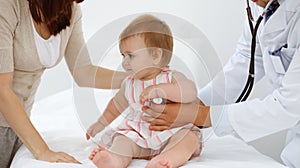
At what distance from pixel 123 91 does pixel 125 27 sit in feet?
0.67

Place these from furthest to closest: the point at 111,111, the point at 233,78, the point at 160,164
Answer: the point at 233,78
the point at 111,111
the point at 160,164

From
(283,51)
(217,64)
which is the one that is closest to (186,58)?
(217,64)

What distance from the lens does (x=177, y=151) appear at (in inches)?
53.3

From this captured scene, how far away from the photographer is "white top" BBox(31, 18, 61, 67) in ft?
4.86

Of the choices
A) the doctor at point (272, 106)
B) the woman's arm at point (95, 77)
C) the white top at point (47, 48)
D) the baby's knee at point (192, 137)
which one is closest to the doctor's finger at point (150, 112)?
the doctor at point (272, 106)

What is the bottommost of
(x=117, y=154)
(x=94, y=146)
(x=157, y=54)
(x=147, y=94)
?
(x=94, y=146)

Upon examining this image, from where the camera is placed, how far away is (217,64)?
1.69 metres

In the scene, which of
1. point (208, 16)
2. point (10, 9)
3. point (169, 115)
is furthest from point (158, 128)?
point (208, 16)

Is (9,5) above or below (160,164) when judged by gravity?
above

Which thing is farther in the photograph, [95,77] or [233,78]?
[233,78]

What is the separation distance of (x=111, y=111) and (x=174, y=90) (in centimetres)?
23

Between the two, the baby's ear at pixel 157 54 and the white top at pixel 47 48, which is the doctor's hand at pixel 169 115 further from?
the white top at pixel 47 48

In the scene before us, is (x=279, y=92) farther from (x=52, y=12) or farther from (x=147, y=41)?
(x=52, y=12)

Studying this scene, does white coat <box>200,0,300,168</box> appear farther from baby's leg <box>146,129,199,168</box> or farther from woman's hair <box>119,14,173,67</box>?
woman's hair <box>119,14,173,67</box>
